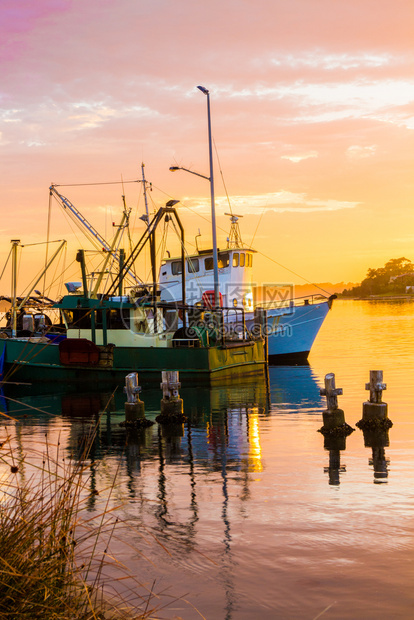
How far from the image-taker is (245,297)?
36688mm

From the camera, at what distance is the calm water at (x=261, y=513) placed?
6238 mm

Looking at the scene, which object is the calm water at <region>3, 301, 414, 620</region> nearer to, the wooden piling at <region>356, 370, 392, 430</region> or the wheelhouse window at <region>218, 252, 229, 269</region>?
the wooden piling at <region>356, 370, 392, 430</region>

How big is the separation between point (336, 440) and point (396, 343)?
38784mm

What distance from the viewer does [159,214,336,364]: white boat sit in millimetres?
35812

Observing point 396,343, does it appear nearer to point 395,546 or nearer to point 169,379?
point 169,379

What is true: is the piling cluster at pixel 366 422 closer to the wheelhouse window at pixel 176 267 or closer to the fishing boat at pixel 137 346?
the fishing boat at pixel 137 346

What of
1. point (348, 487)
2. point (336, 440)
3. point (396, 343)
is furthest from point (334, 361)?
point (348, 487)

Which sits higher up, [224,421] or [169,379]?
[169,379]

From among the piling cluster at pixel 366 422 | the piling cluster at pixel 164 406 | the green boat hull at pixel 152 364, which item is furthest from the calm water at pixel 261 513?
the green boat hull at pixel 152 364

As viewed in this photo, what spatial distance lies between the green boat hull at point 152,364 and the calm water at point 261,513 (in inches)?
274

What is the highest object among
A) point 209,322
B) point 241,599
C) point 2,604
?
point 209,322

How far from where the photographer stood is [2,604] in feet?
13.3

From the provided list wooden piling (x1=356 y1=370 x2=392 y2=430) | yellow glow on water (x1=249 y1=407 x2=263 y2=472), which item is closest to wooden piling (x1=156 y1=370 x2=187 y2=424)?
yellow glow on water (x1=249 y1=407 x2=263 y2=472)

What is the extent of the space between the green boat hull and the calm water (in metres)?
6.95
